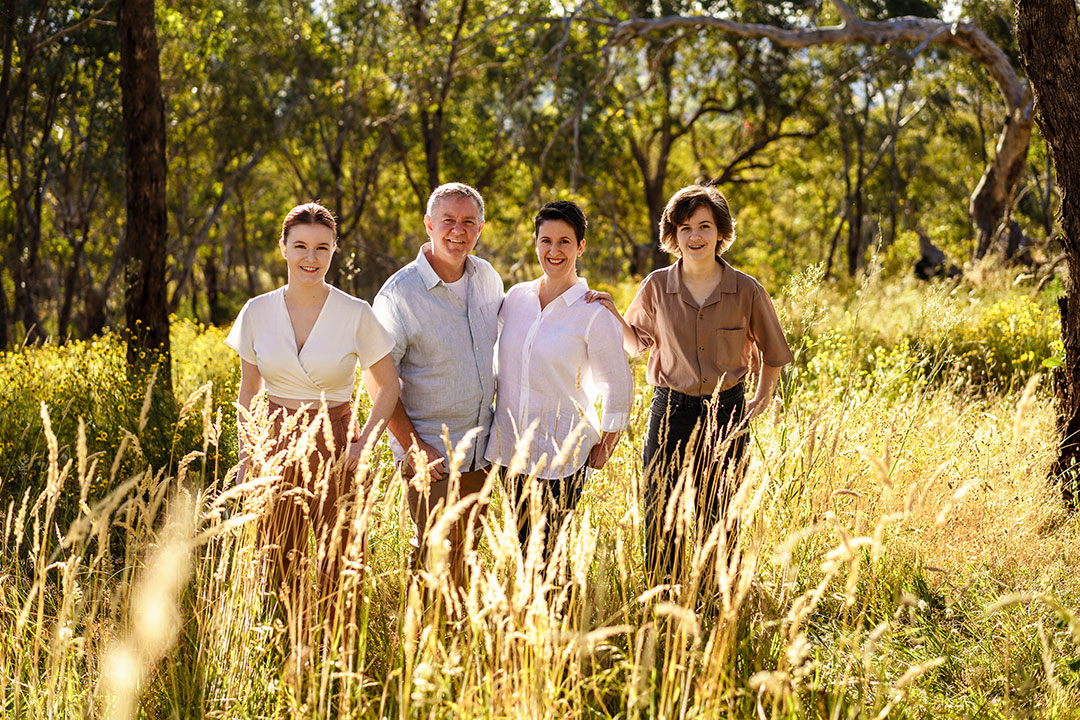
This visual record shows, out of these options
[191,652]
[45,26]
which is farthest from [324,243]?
[45,26]

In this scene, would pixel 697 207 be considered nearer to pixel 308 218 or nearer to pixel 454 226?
pixel 454 226

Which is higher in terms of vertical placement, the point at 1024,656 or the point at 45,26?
the point at 45,26

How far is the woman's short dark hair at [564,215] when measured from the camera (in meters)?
3.07

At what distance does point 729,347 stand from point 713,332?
3.5 inches

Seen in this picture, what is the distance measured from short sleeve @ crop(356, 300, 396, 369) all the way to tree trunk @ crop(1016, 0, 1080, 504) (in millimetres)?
3284

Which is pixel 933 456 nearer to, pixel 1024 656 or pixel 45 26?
pixel 1024 656

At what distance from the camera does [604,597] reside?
2672 mm

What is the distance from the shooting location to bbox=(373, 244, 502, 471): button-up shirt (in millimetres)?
3062

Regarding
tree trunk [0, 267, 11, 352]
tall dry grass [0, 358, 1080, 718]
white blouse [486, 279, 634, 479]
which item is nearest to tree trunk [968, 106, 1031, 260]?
tall dry grass [0, 358, 1080, 718]

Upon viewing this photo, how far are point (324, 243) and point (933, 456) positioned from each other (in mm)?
3241

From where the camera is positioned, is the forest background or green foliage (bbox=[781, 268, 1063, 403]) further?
green foliage (bbox=[781, 268, 1063, 403])

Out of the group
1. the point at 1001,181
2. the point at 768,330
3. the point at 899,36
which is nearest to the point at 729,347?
the point at 768,330

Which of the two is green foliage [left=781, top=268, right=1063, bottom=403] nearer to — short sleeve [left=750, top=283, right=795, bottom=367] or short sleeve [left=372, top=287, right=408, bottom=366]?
short sleeve [left=750, top=283, right=795, bottom=367]

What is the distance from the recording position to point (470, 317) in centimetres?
315
